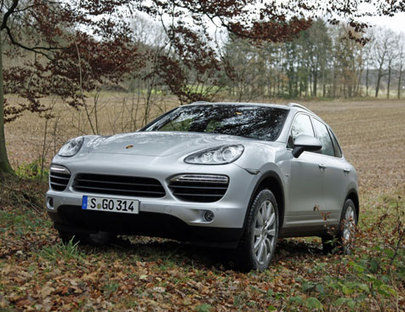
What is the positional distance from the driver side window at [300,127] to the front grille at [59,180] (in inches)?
88.3

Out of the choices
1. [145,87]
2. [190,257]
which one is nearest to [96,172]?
[190,257]

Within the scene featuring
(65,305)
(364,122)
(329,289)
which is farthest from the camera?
(364,122)

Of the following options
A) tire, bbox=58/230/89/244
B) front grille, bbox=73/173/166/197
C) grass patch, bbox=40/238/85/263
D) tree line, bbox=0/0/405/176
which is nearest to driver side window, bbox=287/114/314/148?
front grille, bbox=73/173/166/197

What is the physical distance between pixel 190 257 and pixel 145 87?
5.72 meters

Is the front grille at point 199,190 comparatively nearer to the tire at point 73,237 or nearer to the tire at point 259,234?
the tire at point 259,234

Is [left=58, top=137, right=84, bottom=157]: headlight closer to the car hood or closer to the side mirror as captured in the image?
the car hood

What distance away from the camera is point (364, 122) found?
44906 mm

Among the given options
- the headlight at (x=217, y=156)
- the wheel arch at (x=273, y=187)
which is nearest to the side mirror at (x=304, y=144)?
the wheel arch at (x=273, y=187)

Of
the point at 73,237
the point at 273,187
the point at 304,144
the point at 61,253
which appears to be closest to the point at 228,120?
the point at 304,144

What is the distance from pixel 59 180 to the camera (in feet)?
17.3

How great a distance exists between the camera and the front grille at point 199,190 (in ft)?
15.8

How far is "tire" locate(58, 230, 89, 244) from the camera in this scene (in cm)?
563

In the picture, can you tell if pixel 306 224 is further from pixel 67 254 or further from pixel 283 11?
pixel 283 11

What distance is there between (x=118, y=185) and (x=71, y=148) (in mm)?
799
